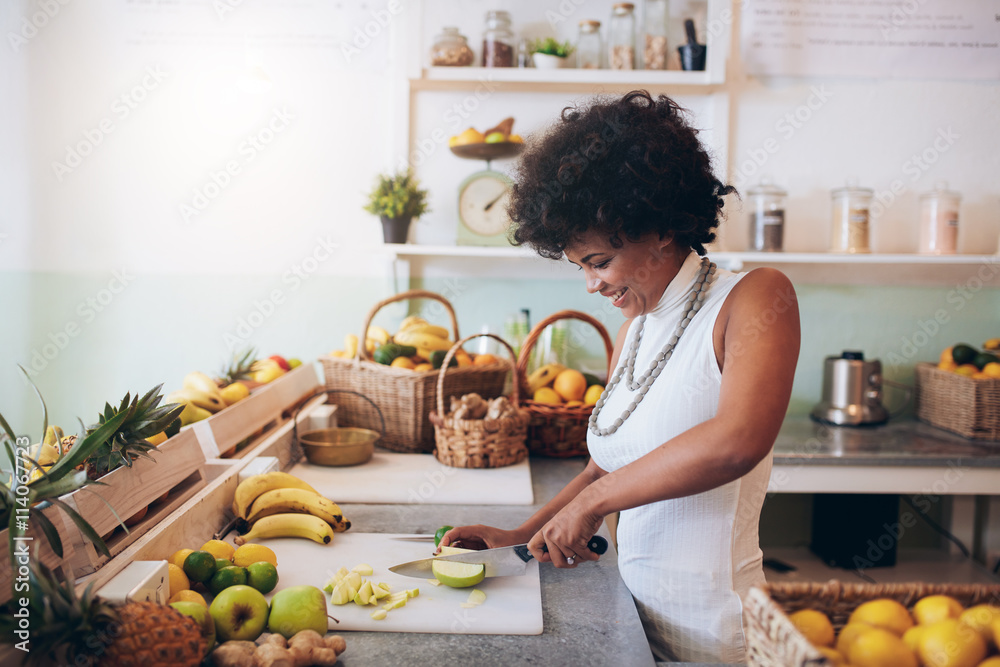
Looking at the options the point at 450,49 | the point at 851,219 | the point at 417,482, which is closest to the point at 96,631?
the point at 417,482

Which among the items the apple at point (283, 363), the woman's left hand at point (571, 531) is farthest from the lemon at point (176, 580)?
the apple at point (283, 363)

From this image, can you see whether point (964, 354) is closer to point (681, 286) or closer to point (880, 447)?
point (880, 447)

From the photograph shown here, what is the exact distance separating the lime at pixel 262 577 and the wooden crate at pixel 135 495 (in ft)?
0.60

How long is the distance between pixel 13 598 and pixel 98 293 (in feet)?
6.81

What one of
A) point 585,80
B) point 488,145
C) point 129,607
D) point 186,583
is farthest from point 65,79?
point 129,607

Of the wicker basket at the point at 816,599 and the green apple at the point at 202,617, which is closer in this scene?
the wicker basket at the point at 816,599

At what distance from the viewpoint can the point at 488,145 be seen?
241 cm

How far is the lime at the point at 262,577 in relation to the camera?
106 cm

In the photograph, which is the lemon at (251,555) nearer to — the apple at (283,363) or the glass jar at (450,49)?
the apple at (283,363)

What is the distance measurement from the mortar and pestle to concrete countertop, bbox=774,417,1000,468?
130 cm

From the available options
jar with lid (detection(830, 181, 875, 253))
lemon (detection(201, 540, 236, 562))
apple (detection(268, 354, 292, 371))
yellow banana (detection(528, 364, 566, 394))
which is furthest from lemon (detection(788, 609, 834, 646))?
jar with lid (detection(830, 181, 875, 253))

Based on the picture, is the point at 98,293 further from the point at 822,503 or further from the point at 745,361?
the point at 822,503

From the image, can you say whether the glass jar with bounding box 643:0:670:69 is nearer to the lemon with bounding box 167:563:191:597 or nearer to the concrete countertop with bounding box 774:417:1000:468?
the concrete countertop with bounding box 774:417:1000:468

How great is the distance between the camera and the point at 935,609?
651 mm
